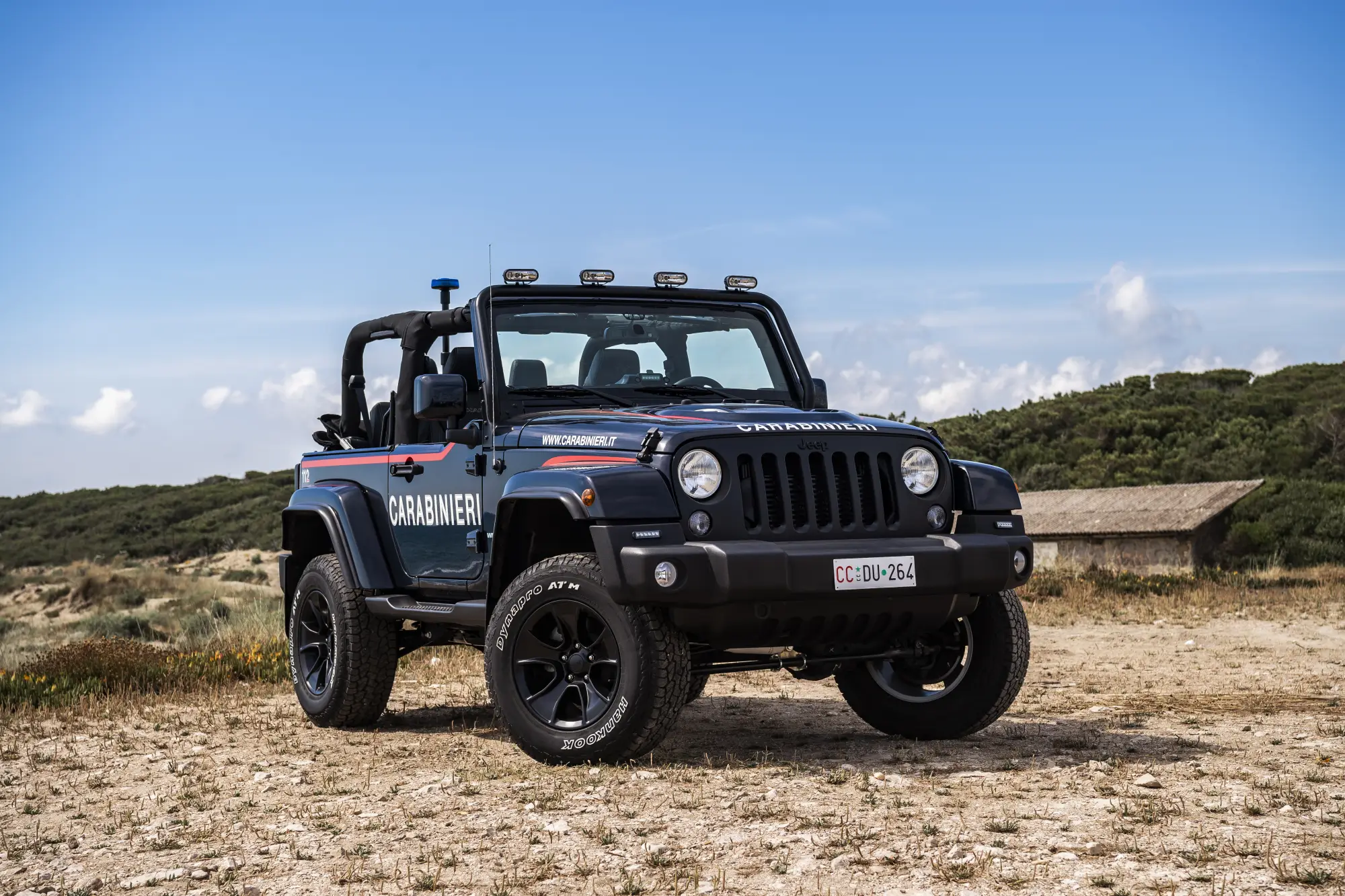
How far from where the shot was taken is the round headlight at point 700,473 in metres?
6.33

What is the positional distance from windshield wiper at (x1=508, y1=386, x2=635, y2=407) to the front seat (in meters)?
0.07

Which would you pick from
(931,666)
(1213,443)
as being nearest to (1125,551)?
(1213,443)

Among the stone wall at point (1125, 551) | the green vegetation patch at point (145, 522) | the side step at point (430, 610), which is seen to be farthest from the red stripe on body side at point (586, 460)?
the green vegetation patch at point (145, 522)

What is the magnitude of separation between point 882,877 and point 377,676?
15.1 ft

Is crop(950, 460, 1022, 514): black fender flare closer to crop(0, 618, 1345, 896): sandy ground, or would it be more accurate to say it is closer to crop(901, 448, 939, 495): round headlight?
crop(901, 448, 939, 495): round headlight

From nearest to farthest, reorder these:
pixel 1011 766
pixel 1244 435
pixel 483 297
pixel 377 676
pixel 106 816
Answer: pixel 106 816
pixel 1011 766
pixel 483 297
pixel 377 676
pixel 1244 435

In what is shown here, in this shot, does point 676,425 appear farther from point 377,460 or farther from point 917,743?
point 377,460

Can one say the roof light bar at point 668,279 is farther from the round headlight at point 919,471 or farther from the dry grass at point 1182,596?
the dry grass at point 1182,596

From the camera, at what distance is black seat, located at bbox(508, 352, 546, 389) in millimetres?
7699

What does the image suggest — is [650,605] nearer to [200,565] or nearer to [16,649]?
[16,649]

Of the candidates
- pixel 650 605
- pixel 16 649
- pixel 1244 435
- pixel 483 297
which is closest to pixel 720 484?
pixel 650 605

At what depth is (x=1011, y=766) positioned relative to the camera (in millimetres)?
6453

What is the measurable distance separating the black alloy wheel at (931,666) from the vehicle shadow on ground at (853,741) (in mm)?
268

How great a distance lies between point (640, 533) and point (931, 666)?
7.28 feet
